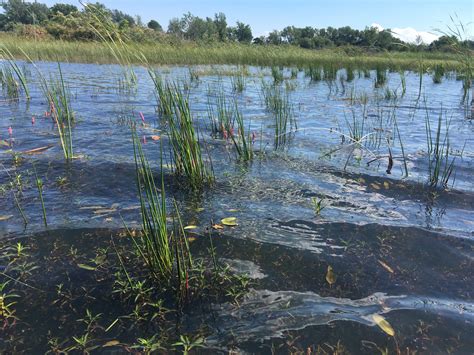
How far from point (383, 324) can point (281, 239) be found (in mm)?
1096

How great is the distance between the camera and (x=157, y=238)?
2.29 meters

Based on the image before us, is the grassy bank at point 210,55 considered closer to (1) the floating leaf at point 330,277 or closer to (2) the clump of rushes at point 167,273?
(1) the floating leaf at point 330,277

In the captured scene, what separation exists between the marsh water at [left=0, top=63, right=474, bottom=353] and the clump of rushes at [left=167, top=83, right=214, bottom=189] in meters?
0.19

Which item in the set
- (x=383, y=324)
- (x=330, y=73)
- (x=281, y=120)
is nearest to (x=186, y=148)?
(x=383, y=324)

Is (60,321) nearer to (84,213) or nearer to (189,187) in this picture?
(84,213)

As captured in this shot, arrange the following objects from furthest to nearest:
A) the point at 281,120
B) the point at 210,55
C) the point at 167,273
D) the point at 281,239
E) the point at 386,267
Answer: the point at 210,55, the point at 281,120, the point at 281,239, the point at 386,267, the point at 167,273

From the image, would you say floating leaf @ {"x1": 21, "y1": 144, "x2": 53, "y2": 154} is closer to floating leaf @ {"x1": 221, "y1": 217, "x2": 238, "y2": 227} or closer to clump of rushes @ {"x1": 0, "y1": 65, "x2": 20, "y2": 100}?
floating leaf @ {"x1": 221, "y1": 217, "x2": 238, "y2": 227}

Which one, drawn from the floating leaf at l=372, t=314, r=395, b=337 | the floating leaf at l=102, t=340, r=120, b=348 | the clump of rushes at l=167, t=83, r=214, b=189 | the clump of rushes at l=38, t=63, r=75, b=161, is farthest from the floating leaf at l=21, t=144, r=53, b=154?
the floating leaf at l=372, t=314, r=395, b=337

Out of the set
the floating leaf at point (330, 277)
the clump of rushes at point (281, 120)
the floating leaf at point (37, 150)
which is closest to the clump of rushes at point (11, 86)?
the floating leaf at point (37, 150)

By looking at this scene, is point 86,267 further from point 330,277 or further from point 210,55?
point 210,55

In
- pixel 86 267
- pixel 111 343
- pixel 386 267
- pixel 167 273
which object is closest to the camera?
pixel 111 343

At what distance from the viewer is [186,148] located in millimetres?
3721

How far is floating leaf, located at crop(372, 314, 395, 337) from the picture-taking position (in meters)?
2.08

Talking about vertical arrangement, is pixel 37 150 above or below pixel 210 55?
below
